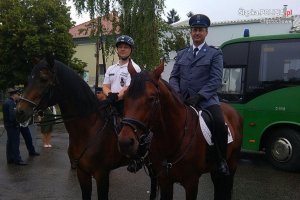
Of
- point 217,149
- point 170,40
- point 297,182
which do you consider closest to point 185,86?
point 217,149

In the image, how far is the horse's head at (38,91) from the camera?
474 centimetres

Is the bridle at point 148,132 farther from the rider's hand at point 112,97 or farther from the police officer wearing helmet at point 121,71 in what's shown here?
the police officer wearing helmet at point 121,71

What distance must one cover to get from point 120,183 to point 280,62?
16.1 feet

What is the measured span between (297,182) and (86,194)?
17.0ft

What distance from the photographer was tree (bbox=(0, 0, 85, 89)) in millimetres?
30703

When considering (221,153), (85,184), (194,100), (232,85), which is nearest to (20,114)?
(85,184)

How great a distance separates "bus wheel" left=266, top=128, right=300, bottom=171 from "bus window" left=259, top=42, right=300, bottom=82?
126 cm

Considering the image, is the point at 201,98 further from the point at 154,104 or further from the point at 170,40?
the point at 170,40

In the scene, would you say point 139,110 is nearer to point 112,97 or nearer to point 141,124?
point 141,124

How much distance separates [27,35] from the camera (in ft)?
101

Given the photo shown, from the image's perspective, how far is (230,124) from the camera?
569 cm

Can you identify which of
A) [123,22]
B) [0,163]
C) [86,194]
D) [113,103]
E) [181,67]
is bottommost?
[0,163]

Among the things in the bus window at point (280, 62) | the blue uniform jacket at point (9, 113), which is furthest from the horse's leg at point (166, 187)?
the blue uniform jacket at point (9, 113)

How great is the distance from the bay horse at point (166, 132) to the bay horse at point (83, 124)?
69 cm
